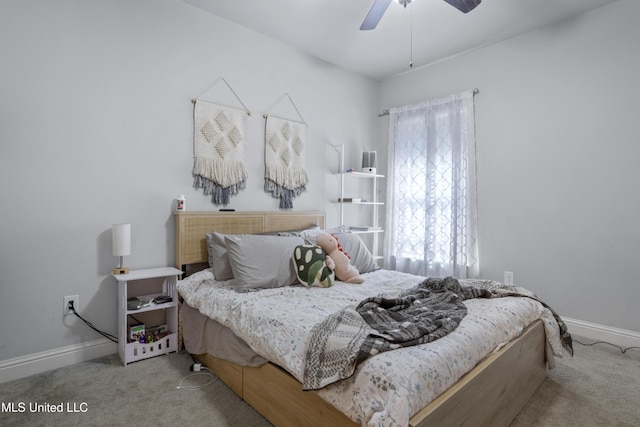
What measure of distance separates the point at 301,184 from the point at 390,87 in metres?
1.90

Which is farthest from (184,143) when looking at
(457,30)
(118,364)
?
(457,30)

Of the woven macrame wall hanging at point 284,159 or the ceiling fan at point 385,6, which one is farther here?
the woven macrame wall hanging at point 284,159

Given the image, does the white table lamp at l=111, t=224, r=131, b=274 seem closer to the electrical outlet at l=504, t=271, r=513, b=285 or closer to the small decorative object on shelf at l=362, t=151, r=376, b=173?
the small decorative object on shelf at l=362, t=151, r=376, b=173

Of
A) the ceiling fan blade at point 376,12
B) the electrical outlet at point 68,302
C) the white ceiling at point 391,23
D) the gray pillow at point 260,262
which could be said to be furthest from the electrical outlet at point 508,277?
the electrical outlet at point 68,302

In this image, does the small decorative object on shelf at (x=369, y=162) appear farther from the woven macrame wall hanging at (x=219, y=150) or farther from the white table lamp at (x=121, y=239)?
the white table lamp at (x=121, y=239)

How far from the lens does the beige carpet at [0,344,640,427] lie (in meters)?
1.67

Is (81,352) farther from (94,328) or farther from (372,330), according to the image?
(372,330)

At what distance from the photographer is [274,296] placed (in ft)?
6.73

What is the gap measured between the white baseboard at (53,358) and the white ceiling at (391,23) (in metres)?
2.77

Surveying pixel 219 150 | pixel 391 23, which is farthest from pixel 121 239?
pixel 391 23

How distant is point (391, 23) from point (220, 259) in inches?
101

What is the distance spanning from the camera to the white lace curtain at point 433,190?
346 centimetres

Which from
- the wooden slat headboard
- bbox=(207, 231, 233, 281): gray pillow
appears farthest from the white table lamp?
bbox=(207, 231, 233, 281): gray pillow

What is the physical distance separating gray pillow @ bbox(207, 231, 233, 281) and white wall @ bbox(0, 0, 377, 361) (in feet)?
1.46
